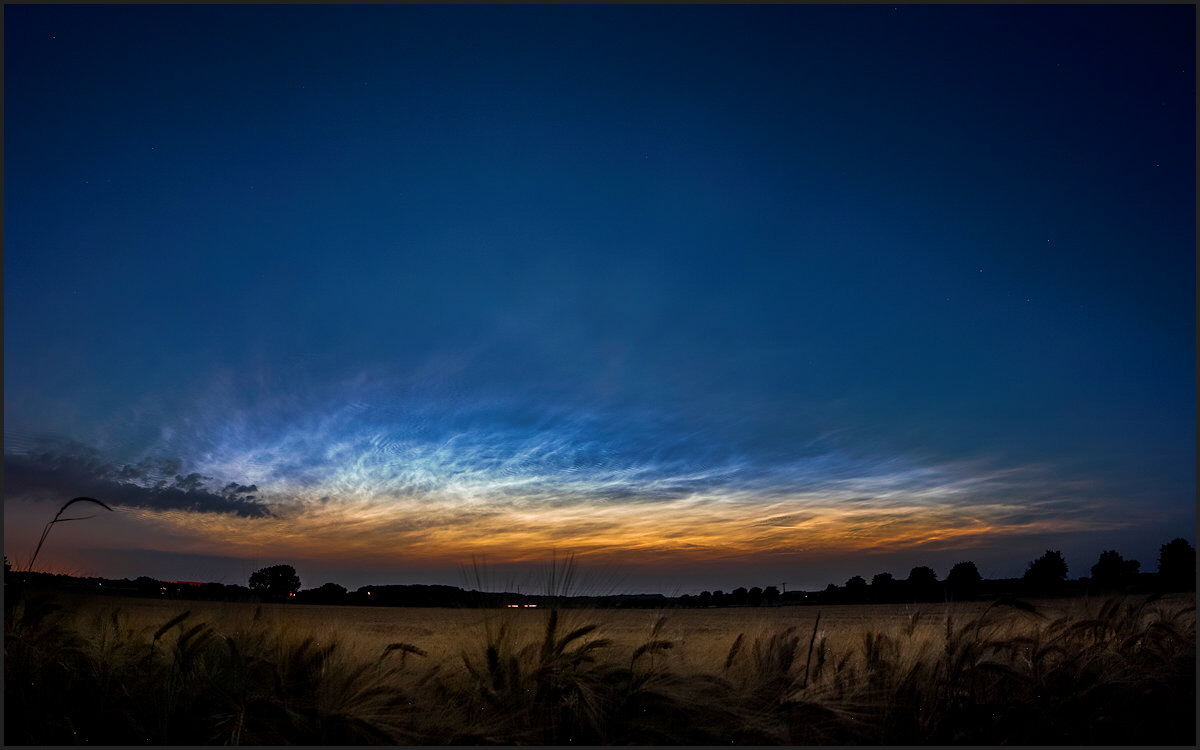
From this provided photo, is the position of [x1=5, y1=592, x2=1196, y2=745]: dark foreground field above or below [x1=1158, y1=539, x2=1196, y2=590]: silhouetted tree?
above

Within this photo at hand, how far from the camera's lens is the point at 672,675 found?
16.7ft

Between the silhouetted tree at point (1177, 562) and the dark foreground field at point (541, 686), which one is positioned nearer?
the dark foreground field at point (541, 686)

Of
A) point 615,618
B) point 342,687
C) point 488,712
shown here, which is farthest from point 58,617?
point 615,618

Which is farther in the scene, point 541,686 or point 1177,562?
point 1177,562

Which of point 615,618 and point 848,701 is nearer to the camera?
point 848,701

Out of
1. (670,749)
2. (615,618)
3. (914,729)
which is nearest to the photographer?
(670,749)

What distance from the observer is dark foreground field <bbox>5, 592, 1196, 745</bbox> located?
15.0 feet

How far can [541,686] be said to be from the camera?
4801mm

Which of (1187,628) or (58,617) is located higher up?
(58,617)

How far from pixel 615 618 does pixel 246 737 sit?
9.30 ft

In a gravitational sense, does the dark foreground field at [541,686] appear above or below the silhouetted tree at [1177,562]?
above

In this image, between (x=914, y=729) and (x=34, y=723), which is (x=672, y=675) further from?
(x=34, y=723)

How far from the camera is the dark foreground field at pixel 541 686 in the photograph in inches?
180

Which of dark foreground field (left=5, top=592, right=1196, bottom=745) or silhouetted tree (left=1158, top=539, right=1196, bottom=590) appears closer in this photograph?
dark foreground field (left=5, top=592, right=1196, bottom=745)
